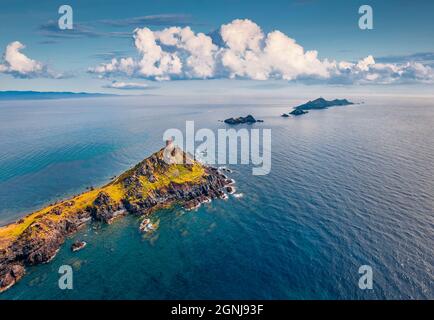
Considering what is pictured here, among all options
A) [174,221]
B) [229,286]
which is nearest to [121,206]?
[174,221]

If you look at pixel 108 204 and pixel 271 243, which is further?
pixel 108 204

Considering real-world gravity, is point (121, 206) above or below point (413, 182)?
below

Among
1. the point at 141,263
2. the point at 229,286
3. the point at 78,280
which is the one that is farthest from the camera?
the point at 141,263

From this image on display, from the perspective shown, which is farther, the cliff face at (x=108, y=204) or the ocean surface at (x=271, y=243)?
the cliff face at (x=108, y=204)

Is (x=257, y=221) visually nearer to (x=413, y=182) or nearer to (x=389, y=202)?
(x=389, y=202)

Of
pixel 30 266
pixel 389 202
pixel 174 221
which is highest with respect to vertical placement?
pixel 389 202

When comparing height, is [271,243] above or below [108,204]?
below

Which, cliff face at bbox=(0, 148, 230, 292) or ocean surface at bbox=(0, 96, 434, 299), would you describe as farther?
cliff face at bbox=(0, 148, 230, 292)
